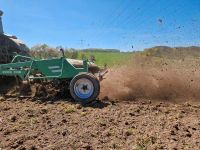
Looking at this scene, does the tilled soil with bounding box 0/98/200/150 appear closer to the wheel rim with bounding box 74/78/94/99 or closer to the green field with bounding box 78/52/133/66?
the wheel rim with bounding box 74/78/94/99

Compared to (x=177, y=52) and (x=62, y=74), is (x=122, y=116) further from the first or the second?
(x=177, y=52)

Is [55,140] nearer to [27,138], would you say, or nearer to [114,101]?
[27,138]

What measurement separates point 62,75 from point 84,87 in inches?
28.0

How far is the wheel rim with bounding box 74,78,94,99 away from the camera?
9391mm

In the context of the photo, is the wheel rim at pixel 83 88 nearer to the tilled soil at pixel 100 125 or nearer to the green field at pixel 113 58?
the tilled soil at pixel 100 125

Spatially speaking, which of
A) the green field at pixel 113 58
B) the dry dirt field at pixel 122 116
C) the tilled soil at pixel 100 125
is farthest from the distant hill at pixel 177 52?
the tilled soil at pixel 100 125

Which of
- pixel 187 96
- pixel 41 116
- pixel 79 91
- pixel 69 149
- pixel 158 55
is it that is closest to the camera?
pixel 69 149

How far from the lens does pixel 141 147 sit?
5.36 metres

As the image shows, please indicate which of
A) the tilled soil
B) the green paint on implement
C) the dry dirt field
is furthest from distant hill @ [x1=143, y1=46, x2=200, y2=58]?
the tilled soil

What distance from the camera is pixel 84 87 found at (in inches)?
372

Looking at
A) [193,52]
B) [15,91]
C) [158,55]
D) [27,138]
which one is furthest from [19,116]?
[193,52]

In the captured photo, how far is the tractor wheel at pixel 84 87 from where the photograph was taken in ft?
30.6

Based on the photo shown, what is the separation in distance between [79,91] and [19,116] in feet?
6.90

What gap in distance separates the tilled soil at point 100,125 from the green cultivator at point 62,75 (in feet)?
1.11
